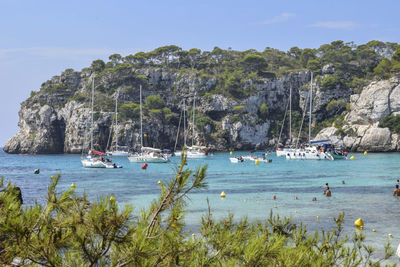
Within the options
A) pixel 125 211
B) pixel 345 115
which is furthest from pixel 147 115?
pixel 125 211

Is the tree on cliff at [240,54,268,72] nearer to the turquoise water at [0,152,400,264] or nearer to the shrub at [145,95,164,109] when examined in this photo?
the shrub at [145,95,164,109]

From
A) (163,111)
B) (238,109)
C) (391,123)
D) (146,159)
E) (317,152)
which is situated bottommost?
(146,159)

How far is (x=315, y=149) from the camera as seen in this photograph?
2781 inches

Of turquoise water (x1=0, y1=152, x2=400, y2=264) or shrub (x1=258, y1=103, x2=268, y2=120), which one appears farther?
shrub (x1=258, y1=103, x2=268, y2=120)

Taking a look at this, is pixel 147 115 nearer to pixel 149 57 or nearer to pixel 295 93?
pixel 149 57

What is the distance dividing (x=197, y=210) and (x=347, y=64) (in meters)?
102

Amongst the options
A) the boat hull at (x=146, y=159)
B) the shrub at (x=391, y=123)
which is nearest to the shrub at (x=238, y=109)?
the shrub at (x=391, y=123)

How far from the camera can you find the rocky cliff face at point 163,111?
343 ft

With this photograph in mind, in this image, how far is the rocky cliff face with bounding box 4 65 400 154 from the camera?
343ft

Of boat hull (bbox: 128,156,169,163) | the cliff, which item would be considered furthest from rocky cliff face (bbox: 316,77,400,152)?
boat hull (bbox: 128,156,169,163)

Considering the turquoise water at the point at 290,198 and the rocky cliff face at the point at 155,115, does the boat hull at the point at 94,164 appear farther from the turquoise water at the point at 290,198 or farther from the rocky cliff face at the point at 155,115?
the rocky cliff face at the point at 155,115

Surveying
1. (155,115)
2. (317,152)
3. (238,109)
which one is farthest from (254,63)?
(317,152)

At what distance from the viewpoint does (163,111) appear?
109750mm

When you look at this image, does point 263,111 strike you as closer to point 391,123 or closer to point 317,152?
point 391,123
